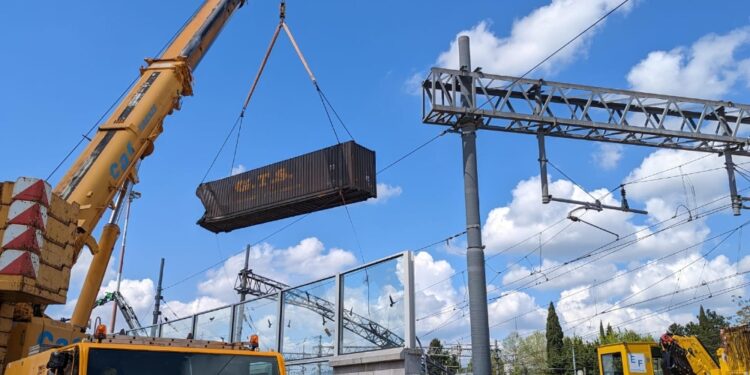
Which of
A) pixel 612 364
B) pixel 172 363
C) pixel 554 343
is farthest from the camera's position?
pixel 554 343

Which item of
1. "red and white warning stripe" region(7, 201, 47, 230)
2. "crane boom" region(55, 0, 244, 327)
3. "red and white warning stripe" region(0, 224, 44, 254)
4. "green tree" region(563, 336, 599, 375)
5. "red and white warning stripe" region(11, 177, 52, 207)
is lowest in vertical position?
"green tree" region(563, 336, 599, 375)

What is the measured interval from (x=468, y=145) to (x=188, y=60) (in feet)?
23.7

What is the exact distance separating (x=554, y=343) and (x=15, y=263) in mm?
73702

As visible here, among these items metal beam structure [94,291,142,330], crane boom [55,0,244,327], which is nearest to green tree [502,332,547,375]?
metal beam structure [94,291,142,330]

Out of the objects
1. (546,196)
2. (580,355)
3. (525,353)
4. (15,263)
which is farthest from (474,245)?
(525,353)

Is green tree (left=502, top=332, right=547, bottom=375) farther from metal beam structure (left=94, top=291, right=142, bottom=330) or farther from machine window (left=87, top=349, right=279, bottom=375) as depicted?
machine window (left=87, top=349, right=279, bottom=375)

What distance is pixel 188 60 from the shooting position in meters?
15.1

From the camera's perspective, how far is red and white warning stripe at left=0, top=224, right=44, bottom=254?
898 centimetres

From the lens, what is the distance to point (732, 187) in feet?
63.2

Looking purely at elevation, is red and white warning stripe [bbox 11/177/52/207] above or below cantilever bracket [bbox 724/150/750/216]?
below

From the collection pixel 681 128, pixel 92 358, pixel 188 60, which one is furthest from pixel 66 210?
pixel 681 128

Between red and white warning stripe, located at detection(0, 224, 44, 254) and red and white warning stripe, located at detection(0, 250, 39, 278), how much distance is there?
2.8 inches

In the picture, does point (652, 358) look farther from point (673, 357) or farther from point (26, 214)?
point (26, 214)

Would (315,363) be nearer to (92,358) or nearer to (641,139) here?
(92,358)
